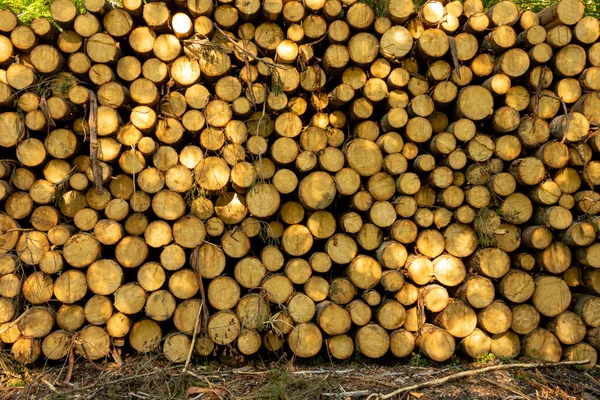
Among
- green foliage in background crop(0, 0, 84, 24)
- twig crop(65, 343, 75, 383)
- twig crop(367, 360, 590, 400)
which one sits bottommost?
twig crop(65, 343, 75, 383)

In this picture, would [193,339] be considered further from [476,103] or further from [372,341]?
[476,103]

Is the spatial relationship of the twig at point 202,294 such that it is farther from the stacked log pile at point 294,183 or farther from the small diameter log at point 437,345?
the small diameter log at point 437,345

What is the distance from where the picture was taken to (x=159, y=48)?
11.9 feet

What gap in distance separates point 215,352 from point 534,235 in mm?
2736

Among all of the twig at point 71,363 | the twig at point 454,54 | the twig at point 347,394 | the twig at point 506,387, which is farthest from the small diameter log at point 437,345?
the twig at point 71,363

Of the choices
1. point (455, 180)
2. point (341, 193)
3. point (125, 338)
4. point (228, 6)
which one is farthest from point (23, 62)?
point (455, 180)

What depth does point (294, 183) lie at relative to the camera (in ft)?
12.2

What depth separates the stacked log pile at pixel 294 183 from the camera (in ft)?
11.6

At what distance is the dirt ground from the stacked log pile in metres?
0.13

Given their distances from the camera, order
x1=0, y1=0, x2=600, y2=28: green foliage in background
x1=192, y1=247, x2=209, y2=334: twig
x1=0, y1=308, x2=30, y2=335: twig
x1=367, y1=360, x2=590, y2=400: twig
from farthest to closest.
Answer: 1. x1=0, y1=0, x2=600, y2=28: green foliage in background
2. x1=192, y1=247, x2=209, y2=334: twig
3. x1=0, y1=308, x2=30, y2=335: twig
4. x1=367, y1=360, x2=590, y2=400: twig

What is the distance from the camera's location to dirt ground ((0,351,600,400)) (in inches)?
123

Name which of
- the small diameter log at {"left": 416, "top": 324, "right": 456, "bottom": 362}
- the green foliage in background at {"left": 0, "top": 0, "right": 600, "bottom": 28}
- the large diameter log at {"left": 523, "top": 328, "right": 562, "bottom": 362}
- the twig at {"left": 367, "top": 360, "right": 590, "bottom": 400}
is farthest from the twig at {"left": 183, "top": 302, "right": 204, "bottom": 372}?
the green foliage in background at {"left": 0, "top": 0, "right": 600, "bottom": 28}

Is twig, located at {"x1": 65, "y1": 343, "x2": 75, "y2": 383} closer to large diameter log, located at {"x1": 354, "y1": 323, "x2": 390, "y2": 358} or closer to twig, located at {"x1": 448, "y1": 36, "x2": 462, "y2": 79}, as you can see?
large diameter log, located at {"x1": 354, "y1": 323, "x2": 390, "y2": 358}

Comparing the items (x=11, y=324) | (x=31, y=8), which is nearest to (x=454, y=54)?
(x=11, y=324)
